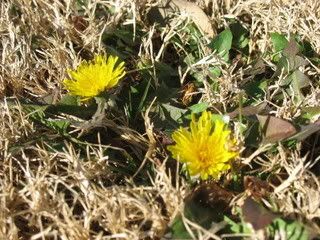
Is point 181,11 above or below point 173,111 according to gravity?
above

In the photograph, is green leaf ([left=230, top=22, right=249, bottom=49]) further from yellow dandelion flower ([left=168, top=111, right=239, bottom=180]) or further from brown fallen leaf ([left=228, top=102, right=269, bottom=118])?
yellow dandelion flower ([left=168, top=111, right=239, bottom=180])

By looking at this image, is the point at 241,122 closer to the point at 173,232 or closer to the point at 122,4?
the point at 173,232

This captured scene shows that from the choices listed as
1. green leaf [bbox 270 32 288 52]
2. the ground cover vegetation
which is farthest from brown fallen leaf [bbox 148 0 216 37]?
green leaf [bbox 270 32 288 52]

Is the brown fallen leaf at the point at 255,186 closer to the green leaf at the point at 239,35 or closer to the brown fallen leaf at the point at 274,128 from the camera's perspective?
the brown fallen leaf at the point at 274,128

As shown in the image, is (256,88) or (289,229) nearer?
(289,229)

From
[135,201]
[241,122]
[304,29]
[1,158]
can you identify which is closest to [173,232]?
[135,201]

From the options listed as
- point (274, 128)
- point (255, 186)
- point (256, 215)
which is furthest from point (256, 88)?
point (256, 215)

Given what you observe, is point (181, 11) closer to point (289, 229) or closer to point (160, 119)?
point (160, 119)
